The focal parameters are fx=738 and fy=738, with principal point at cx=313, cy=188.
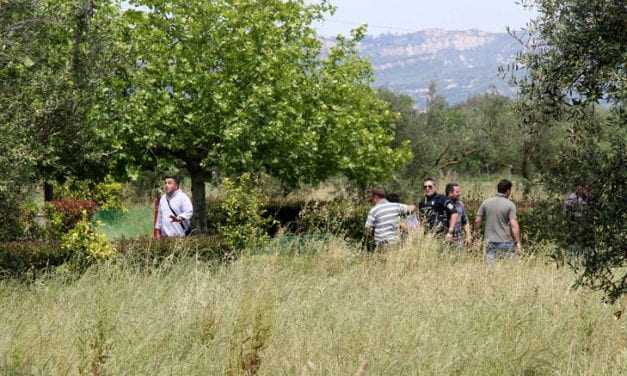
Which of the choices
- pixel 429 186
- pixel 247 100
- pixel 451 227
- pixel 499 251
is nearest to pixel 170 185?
pixel 429 186

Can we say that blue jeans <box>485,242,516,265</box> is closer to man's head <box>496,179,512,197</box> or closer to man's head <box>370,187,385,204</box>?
man's head <box>496,179,512,197</box>

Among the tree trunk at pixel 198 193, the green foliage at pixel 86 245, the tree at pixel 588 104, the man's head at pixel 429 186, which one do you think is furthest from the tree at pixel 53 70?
Answer: the tree trunk at pixel 198 193

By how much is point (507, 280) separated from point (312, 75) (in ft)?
30.7

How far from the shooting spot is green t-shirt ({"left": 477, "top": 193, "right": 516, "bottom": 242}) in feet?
32.4

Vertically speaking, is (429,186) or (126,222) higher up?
(429,186)

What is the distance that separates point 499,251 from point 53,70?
6128 millimetres

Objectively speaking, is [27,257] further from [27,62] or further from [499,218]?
[499,218]

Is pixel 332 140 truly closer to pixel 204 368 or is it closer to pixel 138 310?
A: pixel 138 310

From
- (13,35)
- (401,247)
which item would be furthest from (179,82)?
(13,35)

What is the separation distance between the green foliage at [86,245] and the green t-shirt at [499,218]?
498 cm

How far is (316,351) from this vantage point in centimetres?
550

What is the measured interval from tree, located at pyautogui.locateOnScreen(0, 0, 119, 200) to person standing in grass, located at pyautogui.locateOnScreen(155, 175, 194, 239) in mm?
1289

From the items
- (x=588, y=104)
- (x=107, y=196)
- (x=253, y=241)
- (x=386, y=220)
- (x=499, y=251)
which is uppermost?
(x=588, y=104)

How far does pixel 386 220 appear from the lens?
34.1 ft
